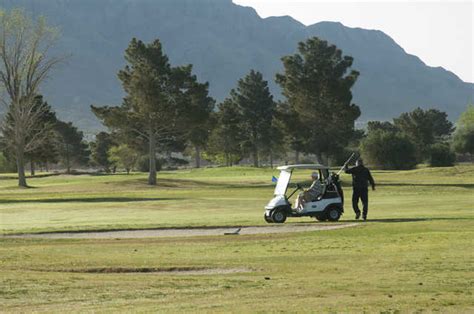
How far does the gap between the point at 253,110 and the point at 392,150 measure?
38957mm

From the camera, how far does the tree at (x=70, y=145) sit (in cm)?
16300

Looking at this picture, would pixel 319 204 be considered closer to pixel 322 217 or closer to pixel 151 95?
pixel 322 217

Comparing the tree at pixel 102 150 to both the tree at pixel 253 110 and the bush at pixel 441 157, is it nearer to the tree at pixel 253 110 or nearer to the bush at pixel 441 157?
Result: the tree at pixel 253 110

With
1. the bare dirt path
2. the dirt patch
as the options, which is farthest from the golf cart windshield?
the dirt patch

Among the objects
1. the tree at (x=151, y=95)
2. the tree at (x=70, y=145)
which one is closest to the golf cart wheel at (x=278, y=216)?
the tree at (x=151, y=95)

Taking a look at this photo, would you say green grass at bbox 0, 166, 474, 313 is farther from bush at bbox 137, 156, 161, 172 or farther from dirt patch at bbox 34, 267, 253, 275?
bush at bbox 137, 156, 161, 172

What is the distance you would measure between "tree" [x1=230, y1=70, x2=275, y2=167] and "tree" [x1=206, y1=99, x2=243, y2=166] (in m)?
1.14

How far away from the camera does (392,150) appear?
110 metres

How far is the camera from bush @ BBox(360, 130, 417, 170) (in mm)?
109500

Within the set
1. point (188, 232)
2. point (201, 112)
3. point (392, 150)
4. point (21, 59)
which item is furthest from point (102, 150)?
point (188, 232)

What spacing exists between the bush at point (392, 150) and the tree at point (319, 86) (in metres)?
7.77

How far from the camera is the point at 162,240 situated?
2527cm

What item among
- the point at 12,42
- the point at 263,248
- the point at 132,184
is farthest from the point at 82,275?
the point at 12,42

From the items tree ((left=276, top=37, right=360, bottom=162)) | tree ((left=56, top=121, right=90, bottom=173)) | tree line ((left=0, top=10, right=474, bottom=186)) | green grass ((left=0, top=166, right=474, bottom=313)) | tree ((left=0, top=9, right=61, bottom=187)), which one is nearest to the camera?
green grass ((left=0, top=166, right=474, bottom=313))
